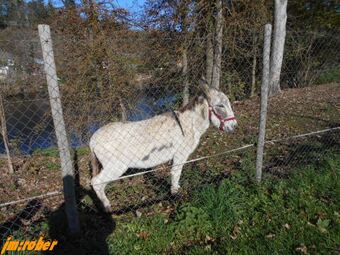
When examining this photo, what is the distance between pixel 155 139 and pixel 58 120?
5.22 feet

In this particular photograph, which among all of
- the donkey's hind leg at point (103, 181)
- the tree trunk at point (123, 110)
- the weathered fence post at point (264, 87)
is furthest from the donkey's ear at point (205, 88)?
the tree trunk at point (123, 110)

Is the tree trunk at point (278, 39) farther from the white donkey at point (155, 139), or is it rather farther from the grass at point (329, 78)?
the white donkey at point (155, 139)

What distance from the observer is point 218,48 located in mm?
8359

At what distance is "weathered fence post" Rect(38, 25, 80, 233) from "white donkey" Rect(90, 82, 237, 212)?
76cm

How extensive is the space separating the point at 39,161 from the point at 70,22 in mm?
3342

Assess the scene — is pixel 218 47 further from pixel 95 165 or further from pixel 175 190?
pixel 95 165

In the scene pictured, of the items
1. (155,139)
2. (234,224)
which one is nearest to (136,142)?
(155,139)

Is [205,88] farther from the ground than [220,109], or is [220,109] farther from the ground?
[205,88]

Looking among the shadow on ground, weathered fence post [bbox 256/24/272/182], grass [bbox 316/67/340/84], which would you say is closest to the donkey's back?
the shadow on ground

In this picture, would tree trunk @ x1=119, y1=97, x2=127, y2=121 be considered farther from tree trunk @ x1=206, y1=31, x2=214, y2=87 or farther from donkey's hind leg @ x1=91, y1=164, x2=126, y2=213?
donkey's hind leg @ x1=91, y1=164, x2=126, y2=213

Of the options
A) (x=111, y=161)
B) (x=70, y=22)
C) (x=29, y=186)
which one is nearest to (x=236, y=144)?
(x=111, y=161)

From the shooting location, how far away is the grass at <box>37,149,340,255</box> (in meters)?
3.13

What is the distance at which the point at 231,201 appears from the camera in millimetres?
3799

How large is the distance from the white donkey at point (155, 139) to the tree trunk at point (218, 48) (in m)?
2.72
